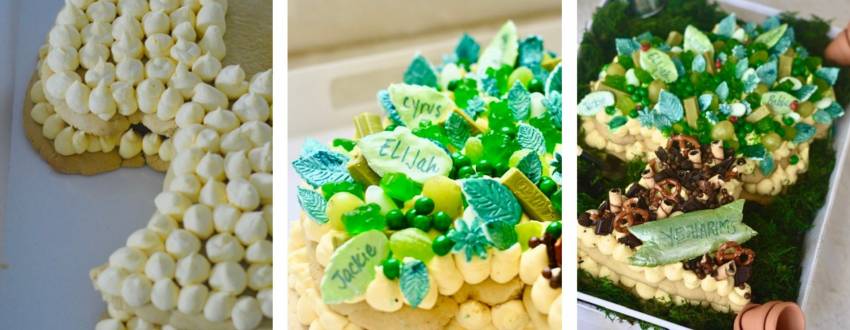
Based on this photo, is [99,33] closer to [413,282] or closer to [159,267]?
[159,267]

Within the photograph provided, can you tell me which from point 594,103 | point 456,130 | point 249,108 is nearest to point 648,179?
point 594,103

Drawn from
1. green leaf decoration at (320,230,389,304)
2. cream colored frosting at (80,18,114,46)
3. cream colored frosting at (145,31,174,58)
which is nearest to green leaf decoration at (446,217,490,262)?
green leaf decoration at (320,230,389,304)

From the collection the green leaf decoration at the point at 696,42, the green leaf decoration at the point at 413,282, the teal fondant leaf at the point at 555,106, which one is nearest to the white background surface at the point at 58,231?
the green leaf decoration at the point at 413,282

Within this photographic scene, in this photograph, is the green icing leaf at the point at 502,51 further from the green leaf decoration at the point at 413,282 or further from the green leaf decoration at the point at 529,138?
the green leaf decoration at the point at 413,282

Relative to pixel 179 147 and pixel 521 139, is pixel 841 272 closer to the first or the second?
pixel 521 139

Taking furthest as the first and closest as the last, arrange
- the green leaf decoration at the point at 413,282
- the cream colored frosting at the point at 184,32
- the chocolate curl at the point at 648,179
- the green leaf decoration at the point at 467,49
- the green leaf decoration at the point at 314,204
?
1. the green leaf decoration at the point at 467,49
2. the chocolate curl at the point at 648,179
3. the cream colored frosting at the point at 184,32
4. the green leaf decoration at the point at 314,204
5. the green leaf decoration at the point at 413,282

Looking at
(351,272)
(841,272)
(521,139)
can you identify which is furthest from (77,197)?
(841,272)

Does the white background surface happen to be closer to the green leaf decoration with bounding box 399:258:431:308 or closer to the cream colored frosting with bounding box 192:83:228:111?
the cream colored frosting with bounding box 192:83:228:111
